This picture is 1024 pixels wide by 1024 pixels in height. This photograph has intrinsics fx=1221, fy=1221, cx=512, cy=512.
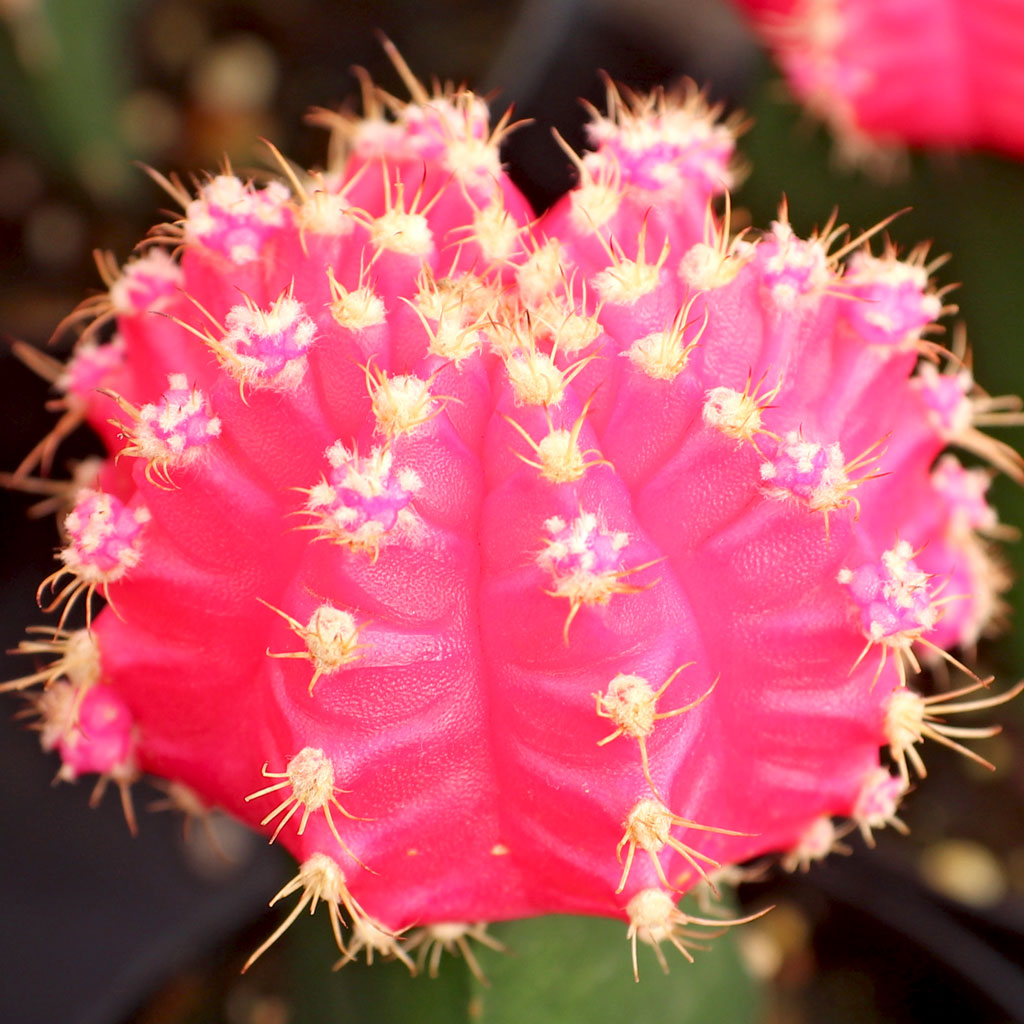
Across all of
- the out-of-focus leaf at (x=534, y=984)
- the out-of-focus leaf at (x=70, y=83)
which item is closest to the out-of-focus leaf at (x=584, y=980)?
the out-of-focus leaf at (x=534, y=984)

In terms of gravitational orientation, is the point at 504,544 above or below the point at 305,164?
above

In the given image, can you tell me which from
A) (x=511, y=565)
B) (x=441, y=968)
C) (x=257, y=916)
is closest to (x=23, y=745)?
(x=257, y=916)

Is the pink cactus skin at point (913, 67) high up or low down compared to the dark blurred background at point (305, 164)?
up

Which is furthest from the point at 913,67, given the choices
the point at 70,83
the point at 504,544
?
the point at 70,83

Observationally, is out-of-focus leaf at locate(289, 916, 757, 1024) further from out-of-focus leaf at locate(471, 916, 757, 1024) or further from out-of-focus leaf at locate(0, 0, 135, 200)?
out-of-focus leaf at locate(0, 0, 135, 200)

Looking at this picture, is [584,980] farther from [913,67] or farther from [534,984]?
[913,67]

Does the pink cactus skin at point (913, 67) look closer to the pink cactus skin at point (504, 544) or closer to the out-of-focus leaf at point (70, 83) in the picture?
the pink cactus skin at point (504, 544)
